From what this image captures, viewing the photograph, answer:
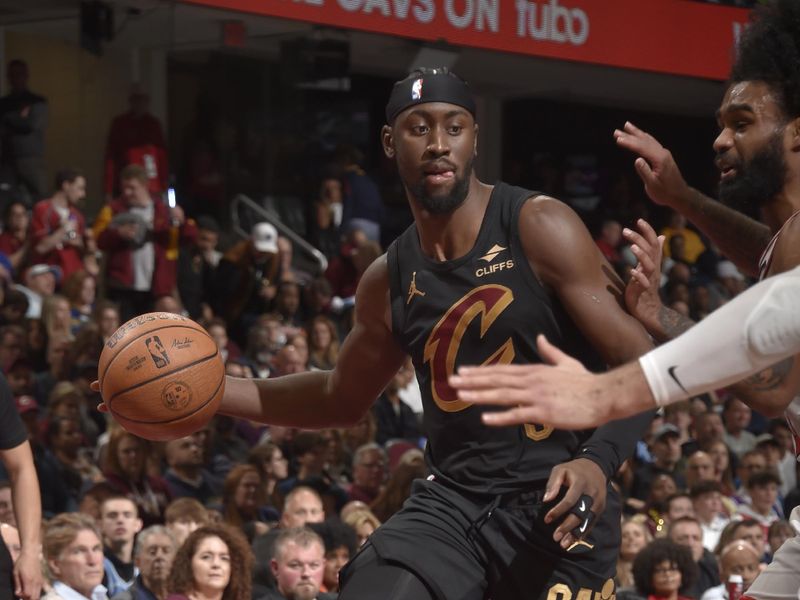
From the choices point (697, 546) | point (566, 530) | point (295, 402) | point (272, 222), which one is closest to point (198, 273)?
point (272, 222)

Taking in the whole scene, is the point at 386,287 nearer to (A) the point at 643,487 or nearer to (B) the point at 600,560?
(B) the point at 600,560

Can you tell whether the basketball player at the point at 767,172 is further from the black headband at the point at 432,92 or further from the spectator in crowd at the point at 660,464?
the spectator in crowd at the point at 660,464

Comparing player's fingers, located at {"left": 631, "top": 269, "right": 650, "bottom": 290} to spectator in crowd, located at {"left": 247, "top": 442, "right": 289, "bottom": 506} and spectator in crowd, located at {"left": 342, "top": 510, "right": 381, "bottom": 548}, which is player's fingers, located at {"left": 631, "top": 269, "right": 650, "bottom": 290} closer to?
spectator in crowd, located at {"left": 342, "top": 510, "right": 381, "bottom": 548}

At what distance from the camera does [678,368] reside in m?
2.99

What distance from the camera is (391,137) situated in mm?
4652

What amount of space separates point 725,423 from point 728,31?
5297mm

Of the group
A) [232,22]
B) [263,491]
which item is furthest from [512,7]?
[263,491]

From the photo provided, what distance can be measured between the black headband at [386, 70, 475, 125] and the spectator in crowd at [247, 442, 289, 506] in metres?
4.65

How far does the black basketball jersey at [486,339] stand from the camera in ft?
14.0

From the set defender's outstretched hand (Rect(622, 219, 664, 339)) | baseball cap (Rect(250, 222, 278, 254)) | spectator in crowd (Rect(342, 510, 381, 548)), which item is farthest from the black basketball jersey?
baseball cap (Rect(250, 222, 278, 254))

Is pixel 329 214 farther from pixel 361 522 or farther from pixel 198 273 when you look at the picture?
pixel 361 522

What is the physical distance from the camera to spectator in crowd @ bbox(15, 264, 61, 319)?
10750mm

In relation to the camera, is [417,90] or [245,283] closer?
[417,90]

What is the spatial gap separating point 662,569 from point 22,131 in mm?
6858
